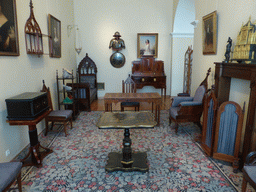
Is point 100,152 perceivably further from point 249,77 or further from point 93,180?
point 249,77

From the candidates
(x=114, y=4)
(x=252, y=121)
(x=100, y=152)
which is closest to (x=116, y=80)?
(x=114, y=4)

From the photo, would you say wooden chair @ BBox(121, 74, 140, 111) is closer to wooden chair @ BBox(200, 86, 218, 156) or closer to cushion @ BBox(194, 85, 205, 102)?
cushion @ BBox(194, 85, 205, 102)

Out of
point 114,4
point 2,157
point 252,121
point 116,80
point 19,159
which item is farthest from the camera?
point 116,80

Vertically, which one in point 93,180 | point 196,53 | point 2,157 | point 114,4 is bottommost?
point 93,180

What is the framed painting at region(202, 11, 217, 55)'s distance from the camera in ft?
12.9

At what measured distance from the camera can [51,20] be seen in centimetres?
485

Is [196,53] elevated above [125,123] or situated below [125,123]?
above

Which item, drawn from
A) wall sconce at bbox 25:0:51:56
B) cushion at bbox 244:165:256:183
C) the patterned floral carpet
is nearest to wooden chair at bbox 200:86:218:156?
the patterned floral carpet

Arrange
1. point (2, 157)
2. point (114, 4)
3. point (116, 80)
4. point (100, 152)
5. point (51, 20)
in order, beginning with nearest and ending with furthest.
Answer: point (2, 157) < point (100, 152) < point (51, 20) < point (114, 4) < point (116, 80)

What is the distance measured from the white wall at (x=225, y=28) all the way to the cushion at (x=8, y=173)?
3.43 metres

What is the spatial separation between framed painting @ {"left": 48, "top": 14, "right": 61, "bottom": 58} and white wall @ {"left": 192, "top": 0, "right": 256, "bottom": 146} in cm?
377

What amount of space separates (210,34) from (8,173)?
14.2 ft

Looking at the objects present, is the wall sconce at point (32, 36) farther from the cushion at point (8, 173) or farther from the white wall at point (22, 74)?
the cushion at point (8, 173)

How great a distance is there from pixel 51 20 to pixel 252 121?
4.89 metres
